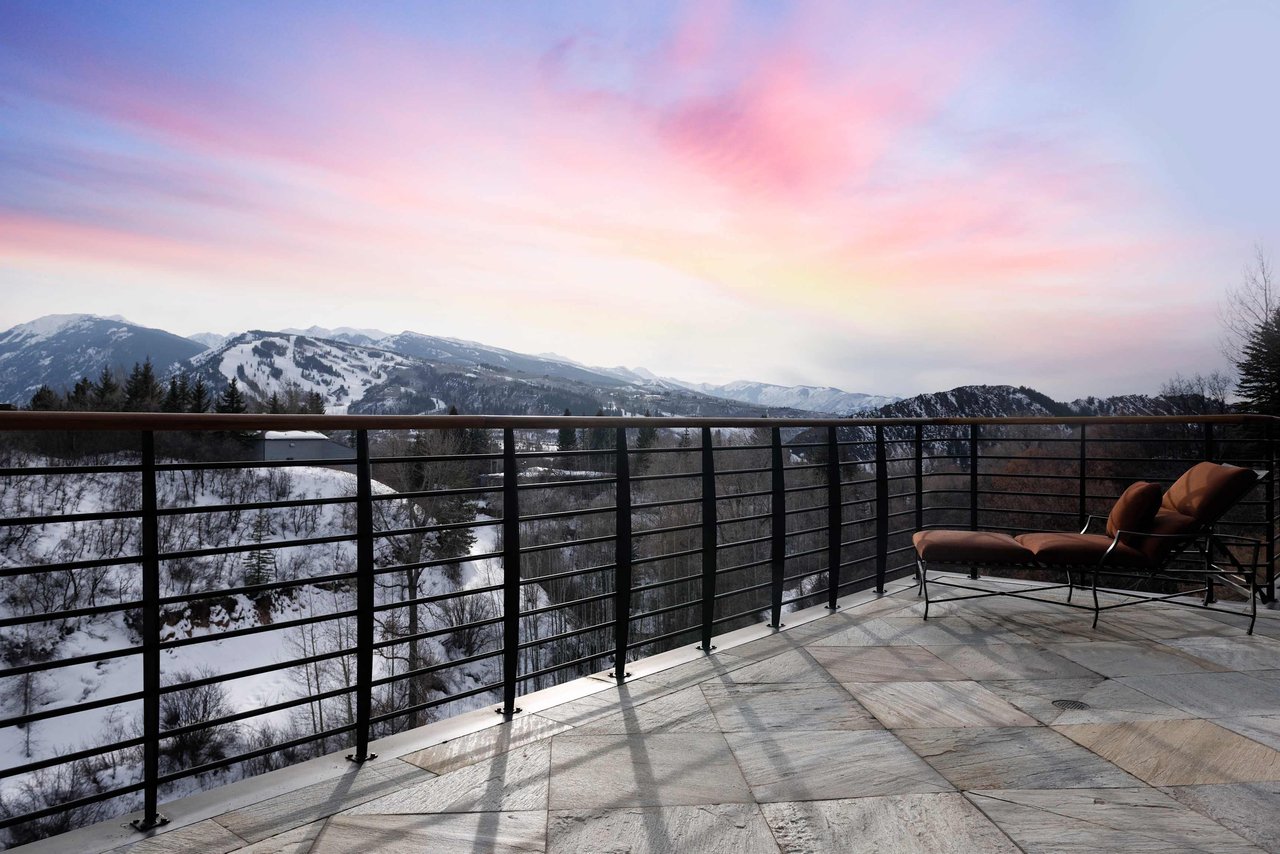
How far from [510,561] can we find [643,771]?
33.0 inches

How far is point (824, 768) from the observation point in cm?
220

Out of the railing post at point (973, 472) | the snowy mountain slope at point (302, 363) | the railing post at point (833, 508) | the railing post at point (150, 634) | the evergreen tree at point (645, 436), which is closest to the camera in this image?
the railing post at point (150, 634)

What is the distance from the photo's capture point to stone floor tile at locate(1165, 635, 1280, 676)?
321 cm

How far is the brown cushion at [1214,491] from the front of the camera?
3.57m

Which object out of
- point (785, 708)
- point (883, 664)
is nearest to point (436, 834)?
point (785, 708)

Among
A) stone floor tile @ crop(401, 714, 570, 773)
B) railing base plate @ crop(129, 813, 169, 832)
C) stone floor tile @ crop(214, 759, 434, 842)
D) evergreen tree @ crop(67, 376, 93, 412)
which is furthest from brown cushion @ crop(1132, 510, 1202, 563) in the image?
evergreen tree @ crop(67, 376, 93, 412)

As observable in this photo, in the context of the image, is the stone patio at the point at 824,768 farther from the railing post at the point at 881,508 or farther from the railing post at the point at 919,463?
the railing post at the point at 919,463

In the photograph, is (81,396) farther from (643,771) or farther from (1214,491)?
(1214,491)

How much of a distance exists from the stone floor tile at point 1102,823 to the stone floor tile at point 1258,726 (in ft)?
2.21

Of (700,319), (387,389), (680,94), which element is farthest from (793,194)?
(387,389)

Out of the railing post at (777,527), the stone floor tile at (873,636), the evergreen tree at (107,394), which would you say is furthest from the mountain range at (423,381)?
the railing post at (777,527)

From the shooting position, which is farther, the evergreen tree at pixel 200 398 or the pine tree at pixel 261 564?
the evergreen tree at pixel 200 398

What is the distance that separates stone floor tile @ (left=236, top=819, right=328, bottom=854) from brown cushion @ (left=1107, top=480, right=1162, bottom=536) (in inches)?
142

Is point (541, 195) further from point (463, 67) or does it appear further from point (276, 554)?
point (276, 554)
